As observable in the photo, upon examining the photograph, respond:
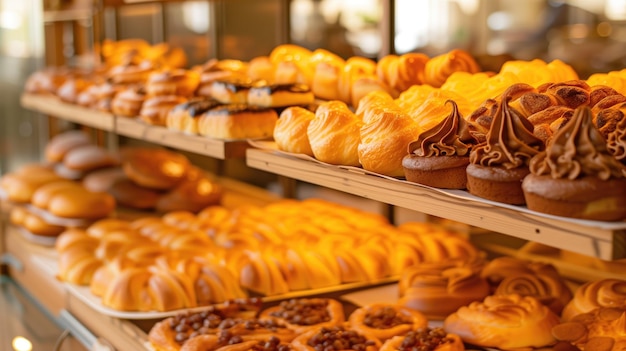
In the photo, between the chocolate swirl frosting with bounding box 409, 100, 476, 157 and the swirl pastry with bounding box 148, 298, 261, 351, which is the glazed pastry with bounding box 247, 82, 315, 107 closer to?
the swirl pastry with bounding box 148, 298, 261, 351

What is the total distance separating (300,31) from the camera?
7.93 m

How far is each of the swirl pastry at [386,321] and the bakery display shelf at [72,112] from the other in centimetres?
166

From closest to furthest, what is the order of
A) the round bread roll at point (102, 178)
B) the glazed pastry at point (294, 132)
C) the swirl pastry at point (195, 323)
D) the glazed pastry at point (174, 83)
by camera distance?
the glazed pastry at point (294, 132) < the swirl pastry at point (195, 323) < the glazed pastry at point (174, 83) < the round bread roll at point (102, 178)

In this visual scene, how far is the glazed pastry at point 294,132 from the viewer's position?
229 centimetres

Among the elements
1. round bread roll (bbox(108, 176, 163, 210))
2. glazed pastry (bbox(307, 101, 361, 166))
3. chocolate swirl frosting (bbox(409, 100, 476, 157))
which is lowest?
round bread roll (bbox(108, 176, 163, 210))

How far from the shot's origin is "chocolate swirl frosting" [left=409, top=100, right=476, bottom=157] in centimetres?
176

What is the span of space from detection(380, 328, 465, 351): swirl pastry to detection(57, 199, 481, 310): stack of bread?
28.6 inches

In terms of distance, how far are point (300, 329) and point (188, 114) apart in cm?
91

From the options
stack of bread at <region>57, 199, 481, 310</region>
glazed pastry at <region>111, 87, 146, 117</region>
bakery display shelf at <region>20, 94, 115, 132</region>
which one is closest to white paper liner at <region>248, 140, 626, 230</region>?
stack of bread at <region>57, 199, 481, 310</region>

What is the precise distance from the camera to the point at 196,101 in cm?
295

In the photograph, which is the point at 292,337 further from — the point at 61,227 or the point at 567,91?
the point at 61,227

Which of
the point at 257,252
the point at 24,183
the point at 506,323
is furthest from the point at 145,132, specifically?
the point at 24,183

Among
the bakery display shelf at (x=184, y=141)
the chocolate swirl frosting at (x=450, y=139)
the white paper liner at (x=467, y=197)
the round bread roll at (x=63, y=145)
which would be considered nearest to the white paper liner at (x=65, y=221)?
the bakery display shelf at (x=184, y=141)

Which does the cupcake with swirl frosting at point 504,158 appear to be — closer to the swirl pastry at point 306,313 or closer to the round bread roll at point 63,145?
the swirl pastry at point 306,313
